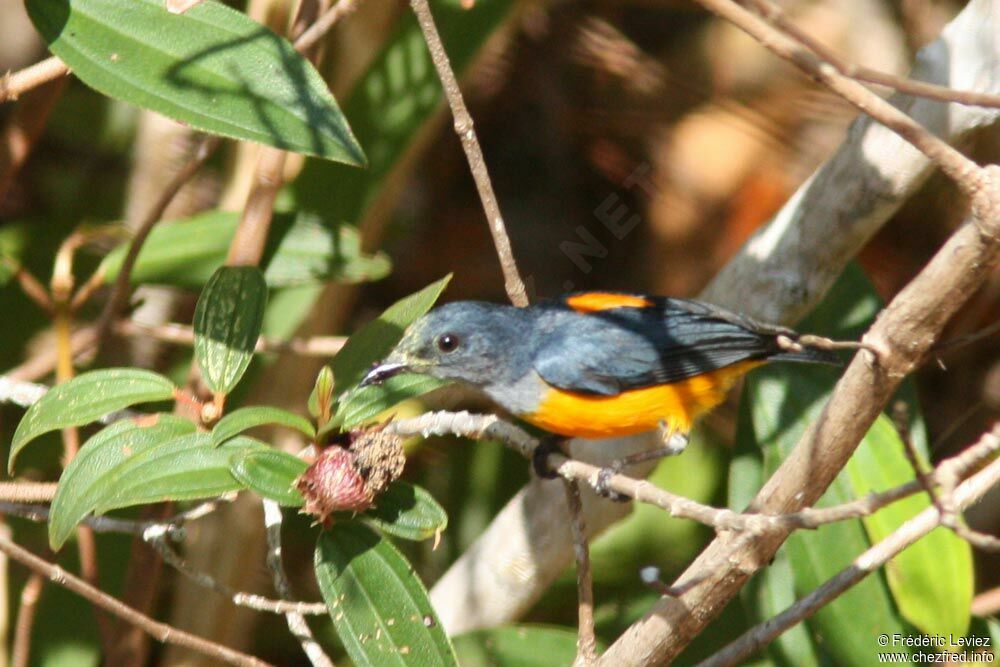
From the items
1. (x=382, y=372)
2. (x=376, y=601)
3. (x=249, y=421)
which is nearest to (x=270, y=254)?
(x=382, y=372)

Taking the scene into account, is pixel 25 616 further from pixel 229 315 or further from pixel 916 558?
pixel 916 558

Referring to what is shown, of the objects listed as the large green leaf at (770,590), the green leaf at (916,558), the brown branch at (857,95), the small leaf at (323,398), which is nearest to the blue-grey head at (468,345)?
the small leaf at (323,398)

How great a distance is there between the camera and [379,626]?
2.02 metres

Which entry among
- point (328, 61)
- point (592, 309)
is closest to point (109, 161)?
point (328, 61)

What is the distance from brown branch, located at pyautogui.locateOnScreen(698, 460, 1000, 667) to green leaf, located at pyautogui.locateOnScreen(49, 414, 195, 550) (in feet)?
3.51

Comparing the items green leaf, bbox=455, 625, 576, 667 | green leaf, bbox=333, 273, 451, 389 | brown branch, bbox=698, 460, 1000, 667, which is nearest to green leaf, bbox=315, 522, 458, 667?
green leaf, bbox=333, 273, 451, 389

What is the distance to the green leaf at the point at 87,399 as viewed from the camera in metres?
1.99

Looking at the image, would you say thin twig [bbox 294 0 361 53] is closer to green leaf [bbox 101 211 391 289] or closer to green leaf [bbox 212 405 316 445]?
green leaf [bbox 101 211 391 289]

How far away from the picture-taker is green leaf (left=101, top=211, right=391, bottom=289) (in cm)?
277

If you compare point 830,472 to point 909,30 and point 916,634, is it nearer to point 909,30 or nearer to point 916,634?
point 916,634

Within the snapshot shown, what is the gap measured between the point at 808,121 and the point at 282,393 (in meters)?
2.59

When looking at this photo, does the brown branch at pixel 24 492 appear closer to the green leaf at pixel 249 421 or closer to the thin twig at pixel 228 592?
the thin twig at pixel 228 592

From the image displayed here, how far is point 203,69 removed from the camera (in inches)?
84.1

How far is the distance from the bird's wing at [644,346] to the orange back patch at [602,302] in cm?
3
